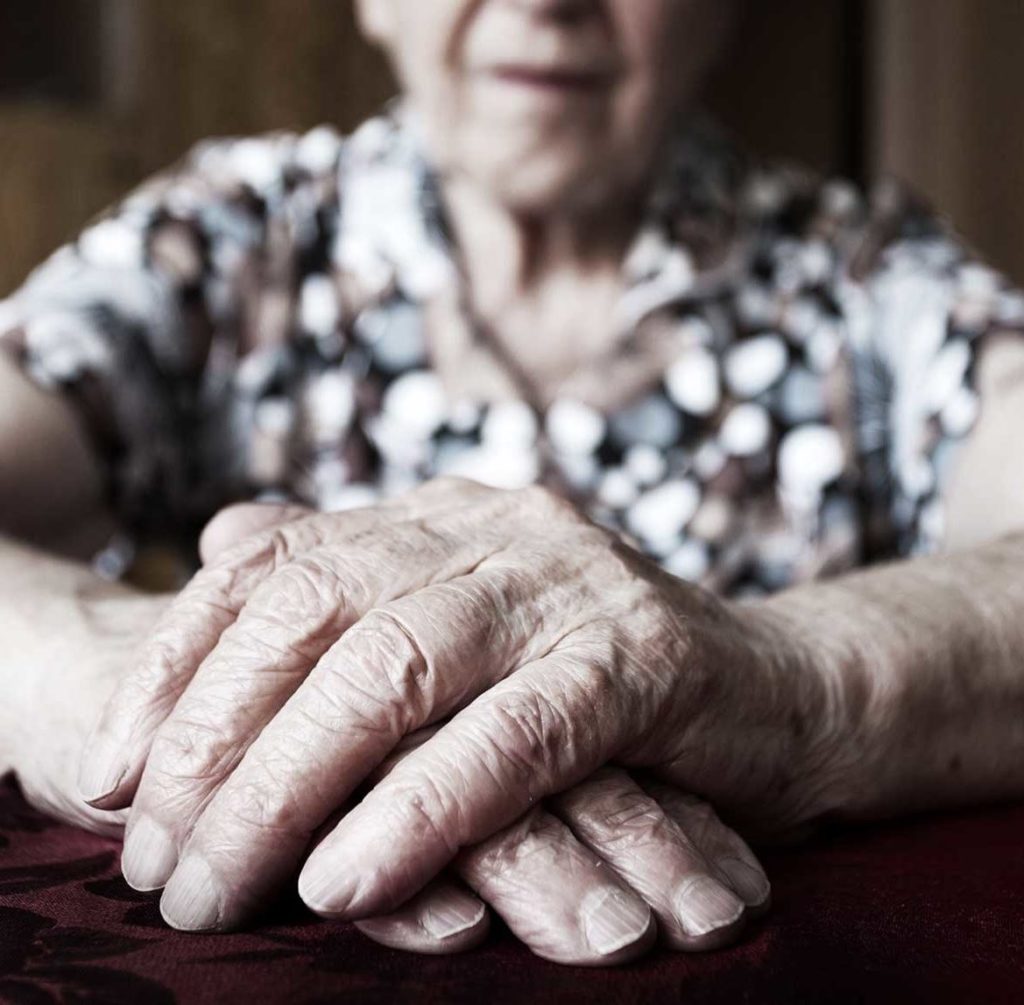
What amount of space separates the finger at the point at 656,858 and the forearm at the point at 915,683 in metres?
0.12

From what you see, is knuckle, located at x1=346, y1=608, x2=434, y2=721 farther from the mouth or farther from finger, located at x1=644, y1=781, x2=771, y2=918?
the mouth

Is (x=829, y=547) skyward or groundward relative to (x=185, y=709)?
groundward

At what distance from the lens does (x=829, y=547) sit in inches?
42.9

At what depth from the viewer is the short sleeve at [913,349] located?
3.31 feet

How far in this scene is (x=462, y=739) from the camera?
1.47 feet

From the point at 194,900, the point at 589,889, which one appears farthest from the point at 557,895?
the point at 194,900

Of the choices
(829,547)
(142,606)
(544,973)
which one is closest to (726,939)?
(544,973)

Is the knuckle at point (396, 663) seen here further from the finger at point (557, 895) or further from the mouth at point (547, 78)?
the mouth at point (547, 78)

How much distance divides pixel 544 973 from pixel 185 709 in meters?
0.18

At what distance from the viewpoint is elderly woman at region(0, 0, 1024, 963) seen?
17.6 inches

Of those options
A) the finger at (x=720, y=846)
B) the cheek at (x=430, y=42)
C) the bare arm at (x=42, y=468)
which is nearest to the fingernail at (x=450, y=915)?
the finger at (x=720, y=846)

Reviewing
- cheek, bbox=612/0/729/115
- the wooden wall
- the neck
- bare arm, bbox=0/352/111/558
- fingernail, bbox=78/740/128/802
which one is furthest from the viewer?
the wooden wall

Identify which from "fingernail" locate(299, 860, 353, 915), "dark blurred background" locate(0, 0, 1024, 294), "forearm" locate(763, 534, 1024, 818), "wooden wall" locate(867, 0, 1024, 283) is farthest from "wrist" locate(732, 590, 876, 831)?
"wooden wall" locate(867, 0, 1024, 283)

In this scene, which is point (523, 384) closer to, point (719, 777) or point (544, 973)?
point (719, 777)
